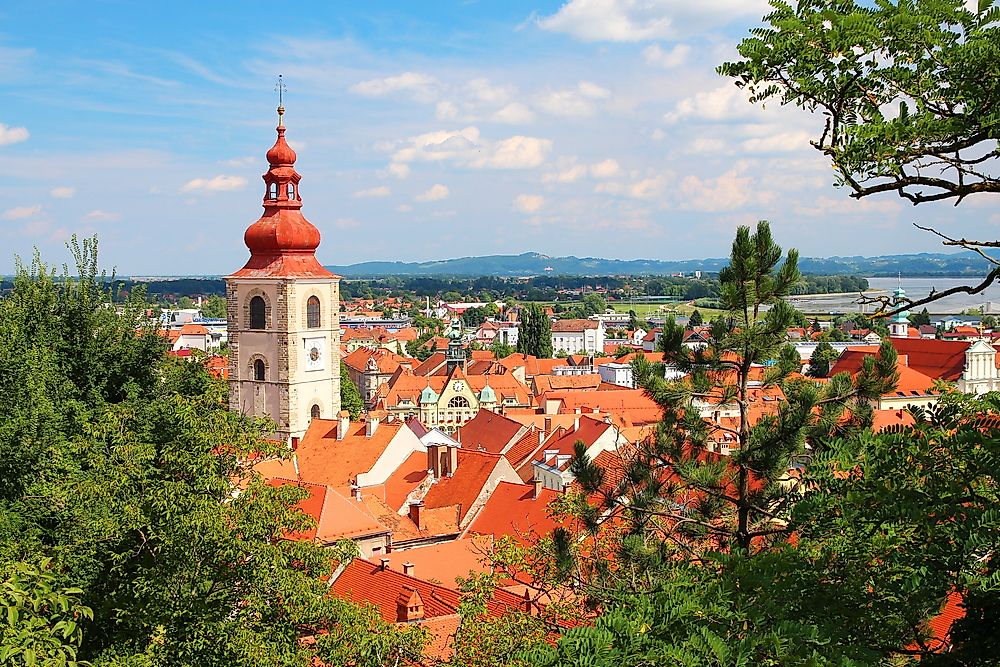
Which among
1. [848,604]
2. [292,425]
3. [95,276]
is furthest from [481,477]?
A: [848,604]

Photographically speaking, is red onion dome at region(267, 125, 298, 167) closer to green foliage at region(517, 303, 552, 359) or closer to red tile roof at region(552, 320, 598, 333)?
green foliage at region(517, 303, 552, 359)

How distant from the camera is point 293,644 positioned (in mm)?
10859

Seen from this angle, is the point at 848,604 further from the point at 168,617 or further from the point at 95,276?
the point at 95,276

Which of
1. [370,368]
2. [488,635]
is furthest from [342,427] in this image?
[370,368]

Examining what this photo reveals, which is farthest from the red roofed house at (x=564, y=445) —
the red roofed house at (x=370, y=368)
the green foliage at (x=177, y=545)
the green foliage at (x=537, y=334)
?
the green foliage at (x=537, y=334)

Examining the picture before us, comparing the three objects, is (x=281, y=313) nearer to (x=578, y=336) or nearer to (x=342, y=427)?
(x=342, y=427)

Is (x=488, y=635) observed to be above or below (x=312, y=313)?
below

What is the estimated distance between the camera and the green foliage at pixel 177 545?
10.5 m

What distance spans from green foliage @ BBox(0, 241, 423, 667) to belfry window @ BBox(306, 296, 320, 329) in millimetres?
24070

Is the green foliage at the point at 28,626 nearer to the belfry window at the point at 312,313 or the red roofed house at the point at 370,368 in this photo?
the belfry window at the point at 312,313

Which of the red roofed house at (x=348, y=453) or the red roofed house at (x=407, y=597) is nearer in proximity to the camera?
the red roofed house at (x=407, y=597)

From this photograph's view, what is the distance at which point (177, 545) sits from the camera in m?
10.5

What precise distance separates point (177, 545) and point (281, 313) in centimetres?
2780

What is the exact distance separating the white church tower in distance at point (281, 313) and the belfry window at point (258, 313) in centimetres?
4
